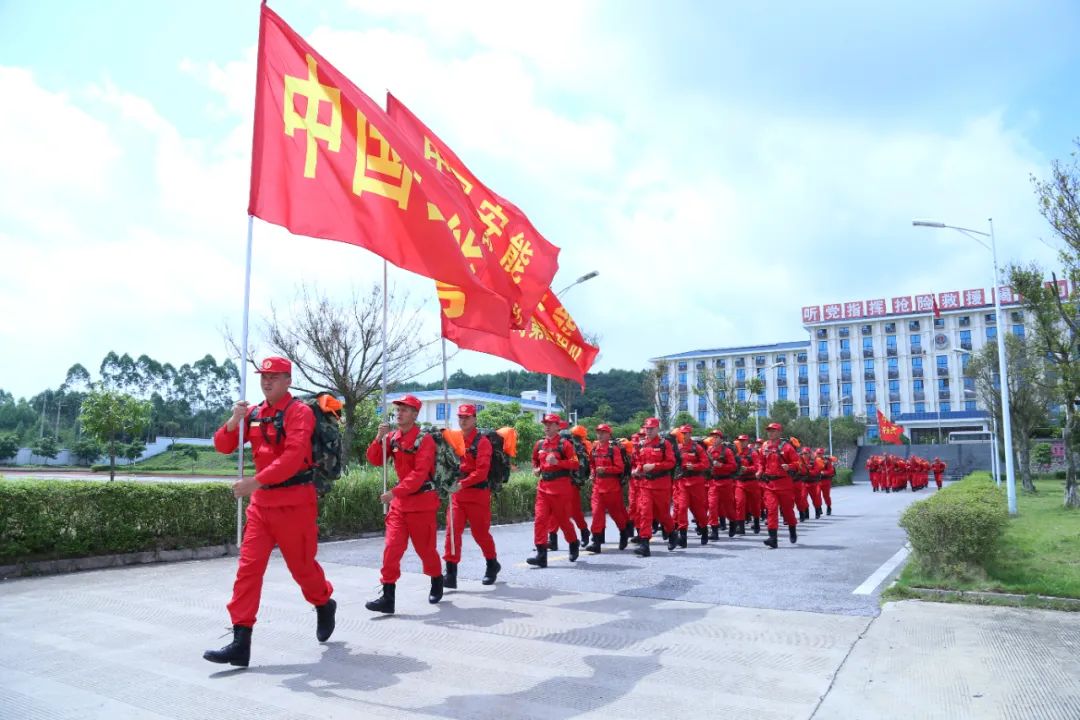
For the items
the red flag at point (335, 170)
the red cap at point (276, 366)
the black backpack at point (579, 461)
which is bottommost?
the black backpack at point (579, 461)

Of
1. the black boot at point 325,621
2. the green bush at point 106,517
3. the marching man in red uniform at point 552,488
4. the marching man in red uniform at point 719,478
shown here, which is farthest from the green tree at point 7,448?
the black boot at point 325,621

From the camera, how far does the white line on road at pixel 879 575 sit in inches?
320

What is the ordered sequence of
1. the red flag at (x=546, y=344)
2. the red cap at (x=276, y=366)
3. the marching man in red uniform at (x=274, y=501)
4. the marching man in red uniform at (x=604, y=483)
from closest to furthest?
the marching man in red uniform at (x=274, y=501) < the red cap at (x=276, y=366) < the red flag at (x=546, y=344) < the marching man in red uniform at (x=604, y=483)

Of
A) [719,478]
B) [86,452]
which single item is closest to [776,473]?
[719,478]

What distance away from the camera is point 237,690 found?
4.70 m

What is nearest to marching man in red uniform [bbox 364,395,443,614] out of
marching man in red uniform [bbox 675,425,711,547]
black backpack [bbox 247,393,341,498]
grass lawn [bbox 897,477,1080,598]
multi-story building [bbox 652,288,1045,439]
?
black backpack [bbox 247,393,341,498]

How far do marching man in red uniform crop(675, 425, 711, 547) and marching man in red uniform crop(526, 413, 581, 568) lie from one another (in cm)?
275

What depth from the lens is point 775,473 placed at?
1217 centimetres

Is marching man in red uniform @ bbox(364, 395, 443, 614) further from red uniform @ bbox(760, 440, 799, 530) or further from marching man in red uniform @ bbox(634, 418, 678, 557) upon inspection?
red uniform @ bbox(760, 440, 799, 530)

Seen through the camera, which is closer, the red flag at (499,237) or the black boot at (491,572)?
the red flag at (499,237)

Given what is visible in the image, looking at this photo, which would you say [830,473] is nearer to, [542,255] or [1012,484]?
[1012,484]

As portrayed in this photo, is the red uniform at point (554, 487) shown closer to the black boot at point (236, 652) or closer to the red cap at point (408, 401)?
the red cap at point (408, 401)

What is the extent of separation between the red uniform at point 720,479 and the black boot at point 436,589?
23.7 ft

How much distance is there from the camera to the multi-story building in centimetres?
9394
